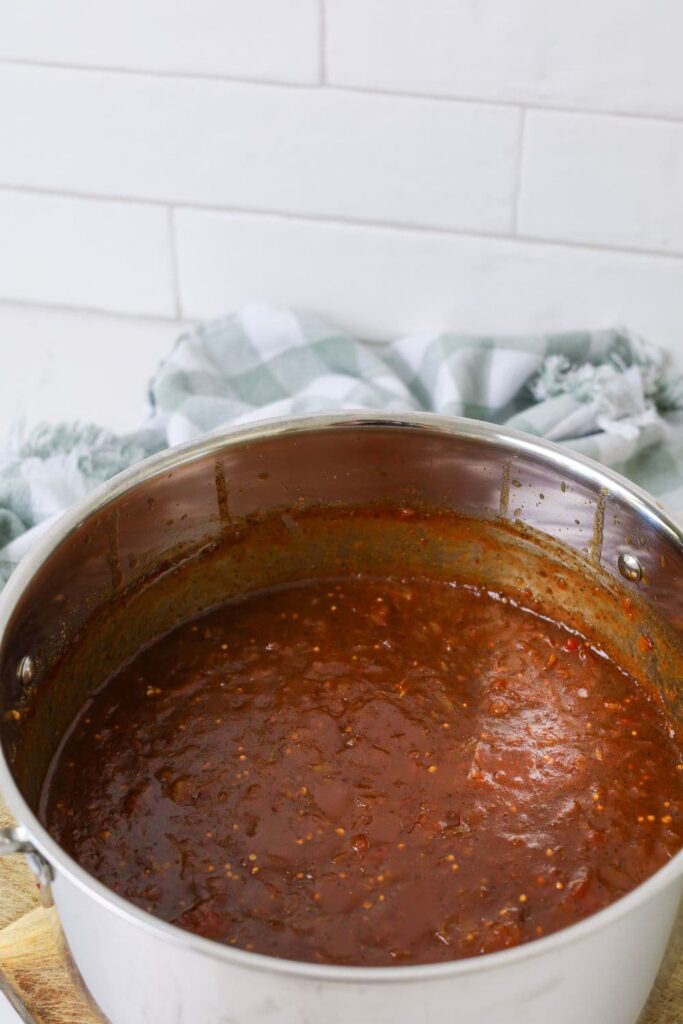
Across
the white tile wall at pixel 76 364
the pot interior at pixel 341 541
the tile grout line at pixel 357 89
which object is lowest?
the white tile wall at pixel 76 364

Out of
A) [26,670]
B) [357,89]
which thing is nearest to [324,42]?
[357,89]

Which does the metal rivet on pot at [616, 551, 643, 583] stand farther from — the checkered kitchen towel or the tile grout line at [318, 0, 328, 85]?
the tile grout line at [318, 0, 328, 85]

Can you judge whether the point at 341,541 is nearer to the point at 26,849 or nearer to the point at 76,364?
the point at 26,849

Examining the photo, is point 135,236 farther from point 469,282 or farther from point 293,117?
point 469,282

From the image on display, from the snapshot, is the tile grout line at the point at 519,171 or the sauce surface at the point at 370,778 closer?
the sauce surface at the point at 370,778

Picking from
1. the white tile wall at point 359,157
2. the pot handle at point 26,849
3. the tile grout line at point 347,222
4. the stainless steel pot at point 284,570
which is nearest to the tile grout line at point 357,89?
the white tile wall at point 359,157

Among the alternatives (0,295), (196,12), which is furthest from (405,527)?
(0,295)

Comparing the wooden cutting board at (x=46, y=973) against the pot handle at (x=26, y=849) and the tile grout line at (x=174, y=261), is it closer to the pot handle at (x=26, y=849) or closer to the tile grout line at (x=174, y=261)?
the pot handle at (x=26, y=849)
